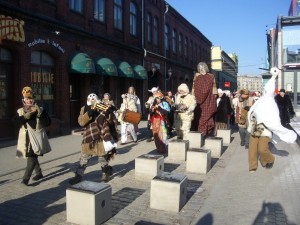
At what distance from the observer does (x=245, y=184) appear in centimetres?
651

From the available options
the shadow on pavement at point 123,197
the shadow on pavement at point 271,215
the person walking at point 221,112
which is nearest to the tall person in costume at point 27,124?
the shadow on pavement at point 123,197

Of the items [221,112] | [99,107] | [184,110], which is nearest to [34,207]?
[99,107]

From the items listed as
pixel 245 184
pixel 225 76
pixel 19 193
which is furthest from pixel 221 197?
pixel 225 76

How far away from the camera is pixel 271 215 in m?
4.93

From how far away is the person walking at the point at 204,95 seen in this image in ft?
30.4

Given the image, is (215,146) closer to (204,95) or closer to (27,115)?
(204,95)

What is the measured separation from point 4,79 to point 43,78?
1.95m

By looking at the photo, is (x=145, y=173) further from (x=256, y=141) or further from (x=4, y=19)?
(x=4, y=19)

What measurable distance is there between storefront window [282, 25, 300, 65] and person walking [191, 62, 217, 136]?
13.9 m

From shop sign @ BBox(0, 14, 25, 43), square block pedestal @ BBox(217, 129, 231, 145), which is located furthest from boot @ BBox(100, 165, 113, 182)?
square block pedestal @ BBox(217, 129, 231, 145)

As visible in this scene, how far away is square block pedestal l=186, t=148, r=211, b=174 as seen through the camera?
7516 millimetres

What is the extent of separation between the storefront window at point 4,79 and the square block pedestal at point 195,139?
5881 millimetres

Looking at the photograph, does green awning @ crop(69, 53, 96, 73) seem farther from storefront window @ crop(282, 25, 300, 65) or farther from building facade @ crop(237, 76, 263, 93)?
building facade @ crop(237, 76, 263, 93)

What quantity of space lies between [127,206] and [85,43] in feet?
37.3
